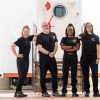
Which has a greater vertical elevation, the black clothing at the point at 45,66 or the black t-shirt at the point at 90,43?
the black t-shirt at the point at 90,43

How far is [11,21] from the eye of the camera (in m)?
8.09

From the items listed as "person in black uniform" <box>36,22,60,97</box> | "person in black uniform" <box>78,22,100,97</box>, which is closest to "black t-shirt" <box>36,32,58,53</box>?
"person in black uniform" <box>36,22,60,97</box>

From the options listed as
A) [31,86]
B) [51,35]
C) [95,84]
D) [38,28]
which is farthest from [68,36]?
[31,86]

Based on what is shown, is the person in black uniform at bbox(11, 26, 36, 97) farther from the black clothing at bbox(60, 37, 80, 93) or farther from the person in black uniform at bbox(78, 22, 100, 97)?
the person in black uniform at bbox(78, 22, 100, 97)

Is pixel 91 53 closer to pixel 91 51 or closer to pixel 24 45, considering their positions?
pixel 91 51

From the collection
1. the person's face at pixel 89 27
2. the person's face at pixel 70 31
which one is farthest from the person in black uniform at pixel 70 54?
the person's face at pixel 89 27

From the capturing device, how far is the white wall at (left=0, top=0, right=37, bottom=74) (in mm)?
8023

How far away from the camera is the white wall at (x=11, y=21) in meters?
8.02

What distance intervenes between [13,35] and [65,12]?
4.35ft

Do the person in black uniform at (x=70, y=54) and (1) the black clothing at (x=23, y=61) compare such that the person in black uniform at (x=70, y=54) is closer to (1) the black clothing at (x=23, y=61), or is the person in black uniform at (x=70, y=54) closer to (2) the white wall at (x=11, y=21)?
(1) the black clothing at (x=23, y=61)

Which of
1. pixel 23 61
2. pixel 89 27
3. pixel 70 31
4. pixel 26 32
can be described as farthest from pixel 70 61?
pixel 26 32

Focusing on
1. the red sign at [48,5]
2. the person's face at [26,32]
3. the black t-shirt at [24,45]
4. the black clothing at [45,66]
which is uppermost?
the red sign at [48,5]

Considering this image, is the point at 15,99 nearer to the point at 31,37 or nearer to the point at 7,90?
the point at 31,37

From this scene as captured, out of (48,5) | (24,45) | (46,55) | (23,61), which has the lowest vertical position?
(23,61)
